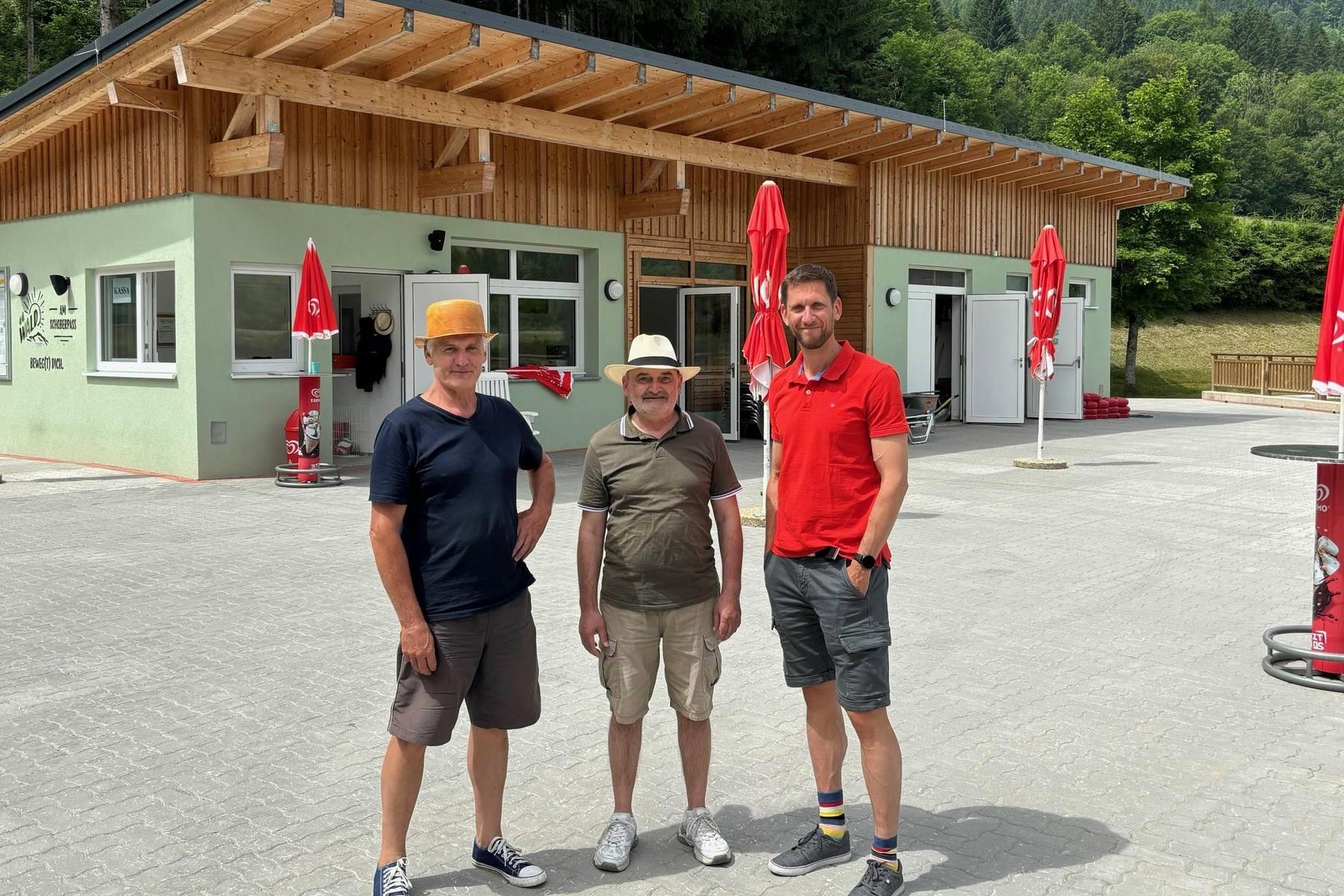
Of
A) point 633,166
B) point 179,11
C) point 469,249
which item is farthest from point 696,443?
point 633,166

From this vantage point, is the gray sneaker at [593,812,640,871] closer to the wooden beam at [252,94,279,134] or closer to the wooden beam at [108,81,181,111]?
the wooden beam at [252,94,279,134]

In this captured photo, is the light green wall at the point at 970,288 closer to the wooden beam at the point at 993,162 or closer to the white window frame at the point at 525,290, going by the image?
the wooden beam at the point at 993,162

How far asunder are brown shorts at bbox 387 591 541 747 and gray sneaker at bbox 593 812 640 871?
424 millimetres

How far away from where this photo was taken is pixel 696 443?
3777 mm

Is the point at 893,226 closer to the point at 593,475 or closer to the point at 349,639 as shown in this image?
the point at 349,639

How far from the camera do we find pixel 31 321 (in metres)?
15.8

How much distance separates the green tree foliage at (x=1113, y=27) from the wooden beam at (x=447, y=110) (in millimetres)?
86688

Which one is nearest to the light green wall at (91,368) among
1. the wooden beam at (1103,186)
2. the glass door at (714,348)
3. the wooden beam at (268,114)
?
Answer: the wooden beam at (268,114)

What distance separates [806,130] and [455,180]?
17.5 feet

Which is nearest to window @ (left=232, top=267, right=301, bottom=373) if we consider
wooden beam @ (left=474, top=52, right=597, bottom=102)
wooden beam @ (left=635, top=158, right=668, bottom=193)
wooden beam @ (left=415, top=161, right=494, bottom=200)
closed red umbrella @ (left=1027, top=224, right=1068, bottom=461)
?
wooden beam @ (left=415, top=161, right=494, bottom=200)

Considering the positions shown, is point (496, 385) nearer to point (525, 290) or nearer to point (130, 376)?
point (525, 290)

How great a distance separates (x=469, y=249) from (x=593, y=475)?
40.6ft

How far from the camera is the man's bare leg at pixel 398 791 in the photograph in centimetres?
348

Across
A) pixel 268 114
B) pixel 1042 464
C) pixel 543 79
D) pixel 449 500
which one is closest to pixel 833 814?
pixel 449 500
